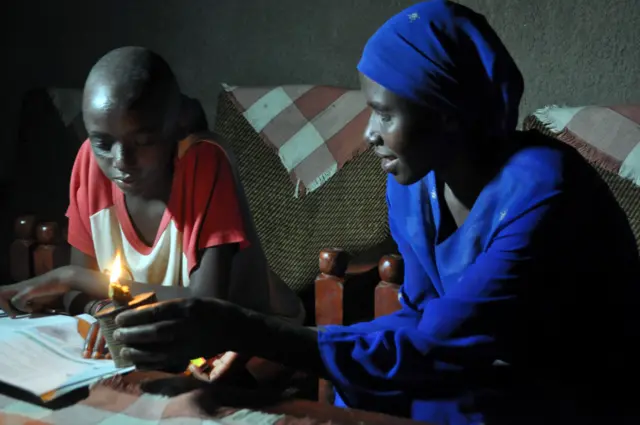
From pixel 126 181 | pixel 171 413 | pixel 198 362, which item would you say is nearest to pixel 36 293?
pixel 126 181

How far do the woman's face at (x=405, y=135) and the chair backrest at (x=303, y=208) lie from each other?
0.95 meters

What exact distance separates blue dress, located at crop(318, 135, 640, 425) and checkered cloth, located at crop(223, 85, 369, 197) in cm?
90

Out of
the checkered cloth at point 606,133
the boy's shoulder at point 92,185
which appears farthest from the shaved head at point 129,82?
the checkered cloth at point 606,133

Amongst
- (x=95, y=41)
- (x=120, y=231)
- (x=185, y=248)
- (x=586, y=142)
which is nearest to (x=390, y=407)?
(x=185, y=248)

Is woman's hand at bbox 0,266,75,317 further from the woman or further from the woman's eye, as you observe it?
the woman's eye

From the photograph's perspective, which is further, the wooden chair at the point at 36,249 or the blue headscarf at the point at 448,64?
the wooden chair at the point at 36,249

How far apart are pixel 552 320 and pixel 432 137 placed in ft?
1.10

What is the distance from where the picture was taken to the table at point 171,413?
33.6 inches

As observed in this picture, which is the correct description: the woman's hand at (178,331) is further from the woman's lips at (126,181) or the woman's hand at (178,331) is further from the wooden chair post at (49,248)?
the wooden chair post at (49,248)

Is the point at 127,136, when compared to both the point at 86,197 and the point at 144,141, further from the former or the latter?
the point at 86,197

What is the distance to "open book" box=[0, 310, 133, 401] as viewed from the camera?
948mm

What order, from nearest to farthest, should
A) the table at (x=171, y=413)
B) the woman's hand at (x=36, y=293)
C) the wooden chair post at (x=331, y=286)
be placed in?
the table at (x=171, y=413), the woman's hand at (x=36, y=293), the wooden chair post at (x=331, y=286)

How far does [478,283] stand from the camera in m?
1.01

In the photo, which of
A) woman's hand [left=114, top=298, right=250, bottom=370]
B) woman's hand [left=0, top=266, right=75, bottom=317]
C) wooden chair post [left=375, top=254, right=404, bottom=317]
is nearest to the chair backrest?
wooden chair post [left=375, top=254, right=404, bottom=317]
